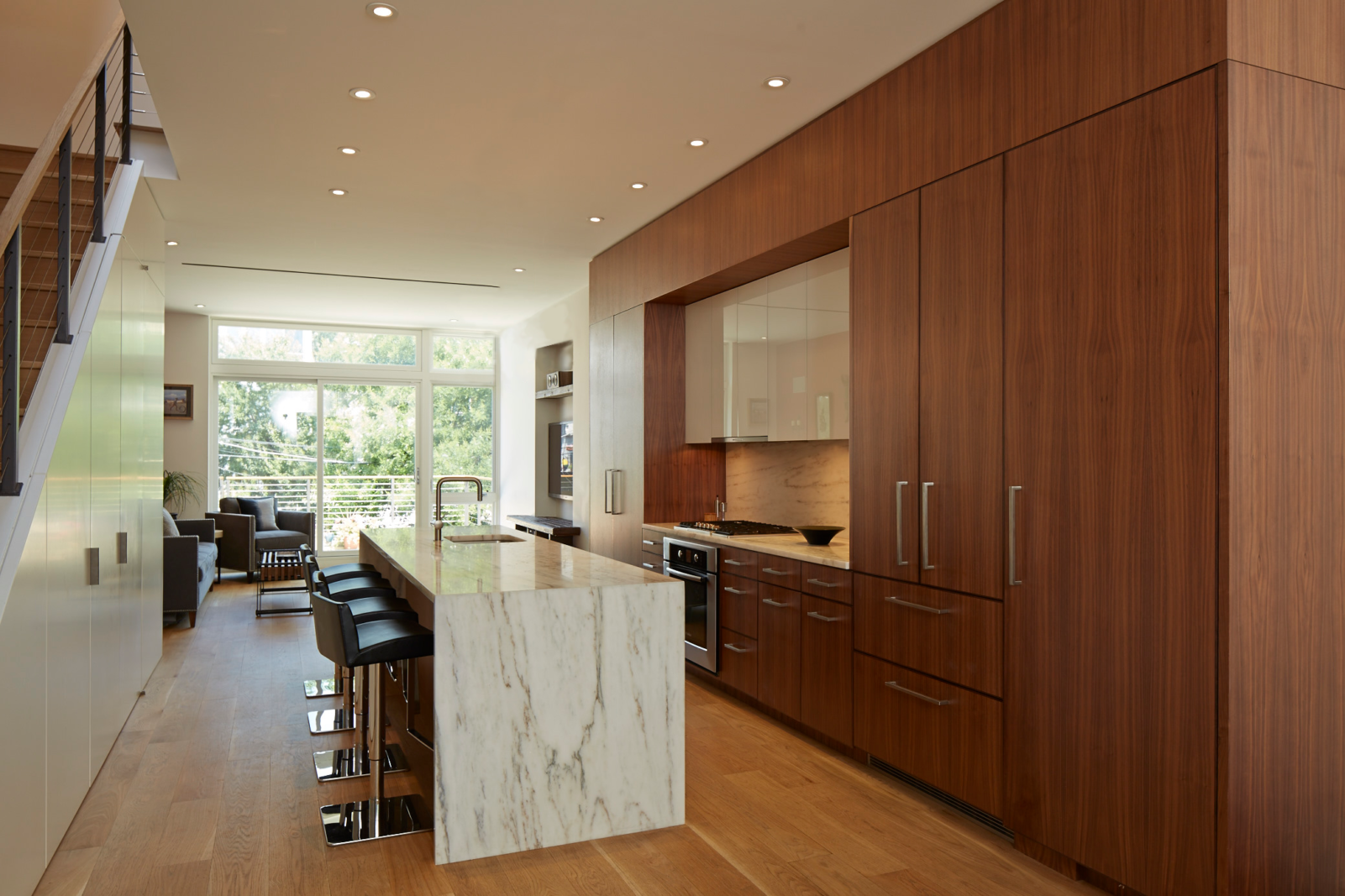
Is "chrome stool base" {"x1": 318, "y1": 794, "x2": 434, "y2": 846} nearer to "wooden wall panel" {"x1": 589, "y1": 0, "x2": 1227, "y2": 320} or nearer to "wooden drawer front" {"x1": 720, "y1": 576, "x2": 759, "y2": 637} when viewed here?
"wooden drawer front" {"x1": 720, "y1": 576, "x2": 759, "y2": 637}

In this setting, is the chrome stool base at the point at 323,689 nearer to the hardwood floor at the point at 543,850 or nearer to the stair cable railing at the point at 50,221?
the hardwood floor at the point at 543,850

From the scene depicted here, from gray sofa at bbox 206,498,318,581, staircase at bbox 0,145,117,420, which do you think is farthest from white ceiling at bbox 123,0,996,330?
gray sofa at bbox 206,498,318,581

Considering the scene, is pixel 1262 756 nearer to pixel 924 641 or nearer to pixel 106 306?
pixel 924 641

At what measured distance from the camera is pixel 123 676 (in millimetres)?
4043

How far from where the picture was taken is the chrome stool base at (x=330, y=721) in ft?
13.4

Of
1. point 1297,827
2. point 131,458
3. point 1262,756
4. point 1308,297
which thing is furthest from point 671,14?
point 131,458

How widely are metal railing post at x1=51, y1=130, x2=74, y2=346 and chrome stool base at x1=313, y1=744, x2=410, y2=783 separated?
72.7 inches

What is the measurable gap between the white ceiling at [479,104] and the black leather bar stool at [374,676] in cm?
199

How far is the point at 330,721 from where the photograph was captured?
13.8 feet

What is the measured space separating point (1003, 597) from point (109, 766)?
3.48 metres

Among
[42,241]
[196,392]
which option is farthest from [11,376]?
[196,392]

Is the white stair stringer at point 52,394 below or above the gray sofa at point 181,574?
above

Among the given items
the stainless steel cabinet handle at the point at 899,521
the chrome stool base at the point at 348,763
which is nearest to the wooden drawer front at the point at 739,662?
the stainless steel cabinet handle at the point at 899,521

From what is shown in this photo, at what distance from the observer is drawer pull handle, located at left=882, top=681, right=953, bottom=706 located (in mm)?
3025
